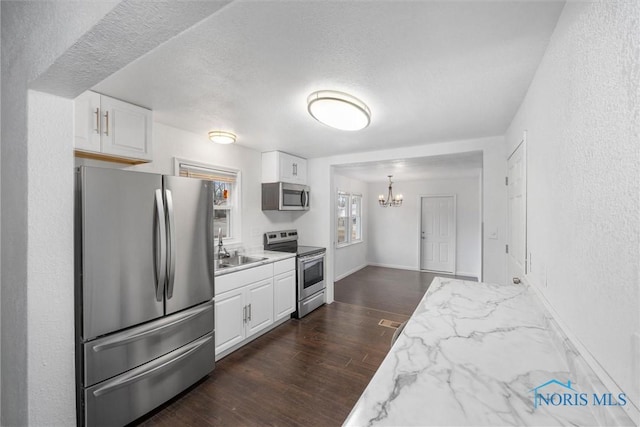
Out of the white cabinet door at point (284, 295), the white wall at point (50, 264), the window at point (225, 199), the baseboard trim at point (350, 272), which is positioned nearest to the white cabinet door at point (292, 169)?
the window at point (225, 199)

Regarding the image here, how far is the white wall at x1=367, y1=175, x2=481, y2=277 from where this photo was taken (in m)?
6.16

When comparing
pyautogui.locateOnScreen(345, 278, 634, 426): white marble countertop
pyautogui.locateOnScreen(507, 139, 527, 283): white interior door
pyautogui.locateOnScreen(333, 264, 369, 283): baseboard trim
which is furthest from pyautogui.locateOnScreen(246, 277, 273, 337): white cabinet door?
pyautogui.locateOnScreen(333, 264, 369, 283): baseboard trim

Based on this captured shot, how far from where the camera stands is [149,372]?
5.94 feet

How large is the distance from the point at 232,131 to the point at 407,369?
2759 mm

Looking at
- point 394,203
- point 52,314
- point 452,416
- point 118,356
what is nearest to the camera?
point 452,416

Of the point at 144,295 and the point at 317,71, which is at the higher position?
the point at 317,71

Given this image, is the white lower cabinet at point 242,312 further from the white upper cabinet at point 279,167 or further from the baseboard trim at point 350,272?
the baseboard trim at point 350,272

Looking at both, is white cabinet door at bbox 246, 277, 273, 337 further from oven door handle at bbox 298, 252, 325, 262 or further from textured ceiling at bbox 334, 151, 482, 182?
textured ceiling at bbox 334, 151, 482, 182

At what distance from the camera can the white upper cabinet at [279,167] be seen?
12.4ft

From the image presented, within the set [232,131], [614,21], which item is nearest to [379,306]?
[232,131]

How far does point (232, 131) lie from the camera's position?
2.88 meters

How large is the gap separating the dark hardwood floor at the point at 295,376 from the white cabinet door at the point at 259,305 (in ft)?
0.58

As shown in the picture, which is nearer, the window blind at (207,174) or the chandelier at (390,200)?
the window blind at (207,174)

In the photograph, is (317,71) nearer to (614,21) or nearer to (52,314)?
(614,21)
